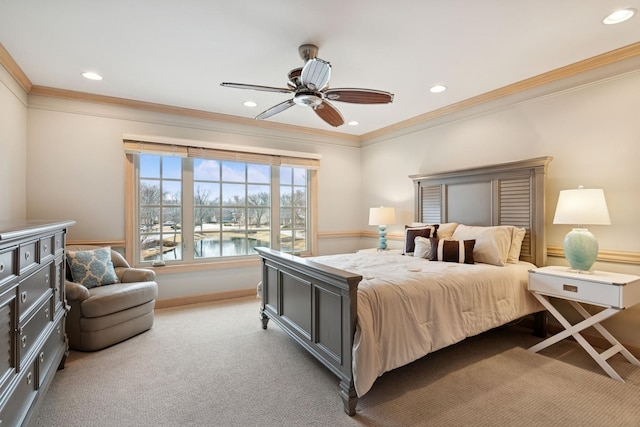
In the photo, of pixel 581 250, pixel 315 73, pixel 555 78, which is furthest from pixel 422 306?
pixel 555 78

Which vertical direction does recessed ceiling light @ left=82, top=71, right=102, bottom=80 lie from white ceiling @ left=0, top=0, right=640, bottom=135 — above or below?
below

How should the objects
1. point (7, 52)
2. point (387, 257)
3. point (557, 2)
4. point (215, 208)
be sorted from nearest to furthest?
1. point (557, 2)
2. point (7, 52)
3. point (387, 257)
4. point (215, 208)

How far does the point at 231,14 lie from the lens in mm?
2119

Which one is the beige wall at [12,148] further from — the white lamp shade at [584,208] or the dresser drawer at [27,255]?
the white lamp shade at [584,208]

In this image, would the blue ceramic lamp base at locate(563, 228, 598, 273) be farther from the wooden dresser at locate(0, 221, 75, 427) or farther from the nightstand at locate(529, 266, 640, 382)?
the wooden dresser at locate(0, 221, 75, 427)

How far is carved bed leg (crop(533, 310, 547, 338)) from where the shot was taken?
9.78 ft

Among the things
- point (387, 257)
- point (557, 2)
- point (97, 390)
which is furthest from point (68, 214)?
point (557, 2)

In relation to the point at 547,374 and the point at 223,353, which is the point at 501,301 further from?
the point at 223,353

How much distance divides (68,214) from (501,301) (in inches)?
179

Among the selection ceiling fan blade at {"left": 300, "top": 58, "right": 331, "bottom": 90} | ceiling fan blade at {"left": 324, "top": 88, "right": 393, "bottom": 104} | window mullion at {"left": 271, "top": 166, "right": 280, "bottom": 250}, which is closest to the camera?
ceiling fan blade at {"left": 300, "top": 58, "right": 331, "bottom": 90}

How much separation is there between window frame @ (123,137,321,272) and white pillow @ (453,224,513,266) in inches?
102

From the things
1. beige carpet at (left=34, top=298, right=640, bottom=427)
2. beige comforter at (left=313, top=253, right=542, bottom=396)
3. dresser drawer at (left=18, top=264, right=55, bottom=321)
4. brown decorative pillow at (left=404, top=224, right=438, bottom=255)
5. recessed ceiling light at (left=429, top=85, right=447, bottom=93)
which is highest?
recessed ceiling light at (left=429, top=85, right=447, bottom=93)

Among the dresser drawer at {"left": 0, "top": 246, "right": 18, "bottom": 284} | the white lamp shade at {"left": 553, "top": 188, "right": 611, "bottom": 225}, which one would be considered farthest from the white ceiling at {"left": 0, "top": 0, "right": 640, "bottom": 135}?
the dresser drawer at {"left": 0, "top": 246, "right": 18, "bottom": 284}

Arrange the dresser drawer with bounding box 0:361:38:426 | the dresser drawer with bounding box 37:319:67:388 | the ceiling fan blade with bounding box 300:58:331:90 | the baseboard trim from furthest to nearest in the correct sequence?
1. the baseboard trim
2. the ceiling fan blade with bounding box 300:58:331:90
3. the dresser drawer with bounding box 37:319:67:388
4. the dresser drawer with bounding box 0:361:38:426
